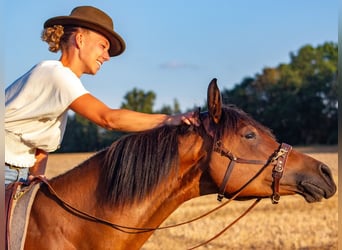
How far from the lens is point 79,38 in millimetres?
4277

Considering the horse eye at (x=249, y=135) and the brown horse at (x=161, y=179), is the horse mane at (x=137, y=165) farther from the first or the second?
the horse eye at (x=249, y=135)

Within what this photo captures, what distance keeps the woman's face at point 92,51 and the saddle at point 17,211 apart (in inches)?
36.9

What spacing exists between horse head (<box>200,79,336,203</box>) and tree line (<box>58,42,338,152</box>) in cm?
4619

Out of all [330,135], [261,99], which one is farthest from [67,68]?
[261,99]

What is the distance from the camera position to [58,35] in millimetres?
4344

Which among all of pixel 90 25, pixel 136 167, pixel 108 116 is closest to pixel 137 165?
pixel 136 167

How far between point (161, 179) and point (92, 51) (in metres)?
1.11

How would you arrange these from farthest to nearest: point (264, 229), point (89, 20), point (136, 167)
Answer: point (264, 229)
point (89, 20)
point (136, 167)

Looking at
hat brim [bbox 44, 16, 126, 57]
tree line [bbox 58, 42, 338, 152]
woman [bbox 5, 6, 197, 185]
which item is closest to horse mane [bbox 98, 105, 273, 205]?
woman [bbox 5, 6, 197, 185]

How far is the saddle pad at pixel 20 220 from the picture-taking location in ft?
12.4

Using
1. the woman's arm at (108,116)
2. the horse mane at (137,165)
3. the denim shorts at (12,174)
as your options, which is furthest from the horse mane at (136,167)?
the denim shorts at (12,174)

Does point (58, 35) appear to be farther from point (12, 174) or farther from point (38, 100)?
point (12, 174)

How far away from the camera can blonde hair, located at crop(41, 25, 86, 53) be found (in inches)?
171

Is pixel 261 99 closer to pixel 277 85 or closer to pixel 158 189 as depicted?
pixel 277 85
